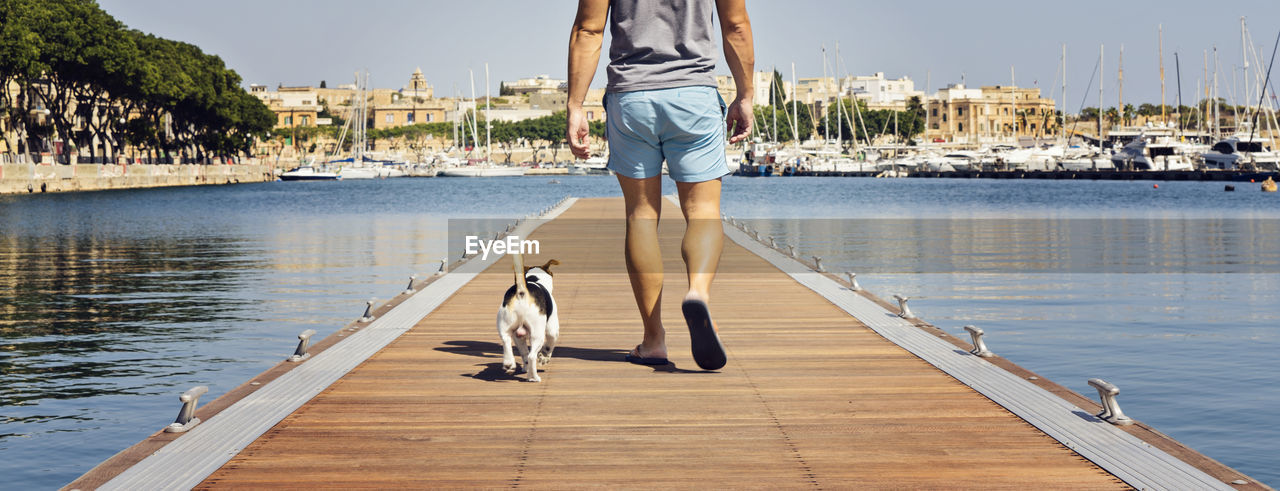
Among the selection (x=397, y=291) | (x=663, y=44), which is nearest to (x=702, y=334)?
(x=663, y=44)

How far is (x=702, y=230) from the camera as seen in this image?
7074mm

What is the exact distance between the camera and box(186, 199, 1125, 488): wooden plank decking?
5.16m

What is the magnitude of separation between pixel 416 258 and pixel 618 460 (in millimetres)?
23150

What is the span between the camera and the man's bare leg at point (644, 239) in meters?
7.10

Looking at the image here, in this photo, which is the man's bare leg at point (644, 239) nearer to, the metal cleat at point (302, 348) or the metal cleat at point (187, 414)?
the metal cleat at point (302, 348)

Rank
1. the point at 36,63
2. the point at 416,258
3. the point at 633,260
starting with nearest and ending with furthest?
the point at 633,260, the point at 416,258, the point at 36,63

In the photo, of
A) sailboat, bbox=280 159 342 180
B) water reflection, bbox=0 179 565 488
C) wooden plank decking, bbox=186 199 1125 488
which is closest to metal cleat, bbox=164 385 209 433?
wooden plank decking, bbox=186 199 1125 488

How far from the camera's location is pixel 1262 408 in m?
9.93

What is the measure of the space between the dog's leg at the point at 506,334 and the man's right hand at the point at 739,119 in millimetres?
1602

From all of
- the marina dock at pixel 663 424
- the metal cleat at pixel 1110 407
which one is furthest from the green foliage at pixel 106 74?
the metal cleat at pixel 1110 407

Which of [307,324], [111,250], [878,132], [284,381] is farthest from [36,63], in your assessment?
[878,132]

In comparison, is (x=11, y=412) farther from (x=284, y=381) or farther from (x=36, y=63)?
(x=36, y=63)

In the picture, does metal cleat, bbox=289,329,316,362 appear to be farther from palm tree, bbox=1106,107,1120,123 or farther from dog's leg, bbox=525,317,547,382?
palm tree, bbox=1106,107,1120,123

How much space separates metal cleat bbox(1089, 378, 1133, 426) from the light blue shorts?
228 cm
